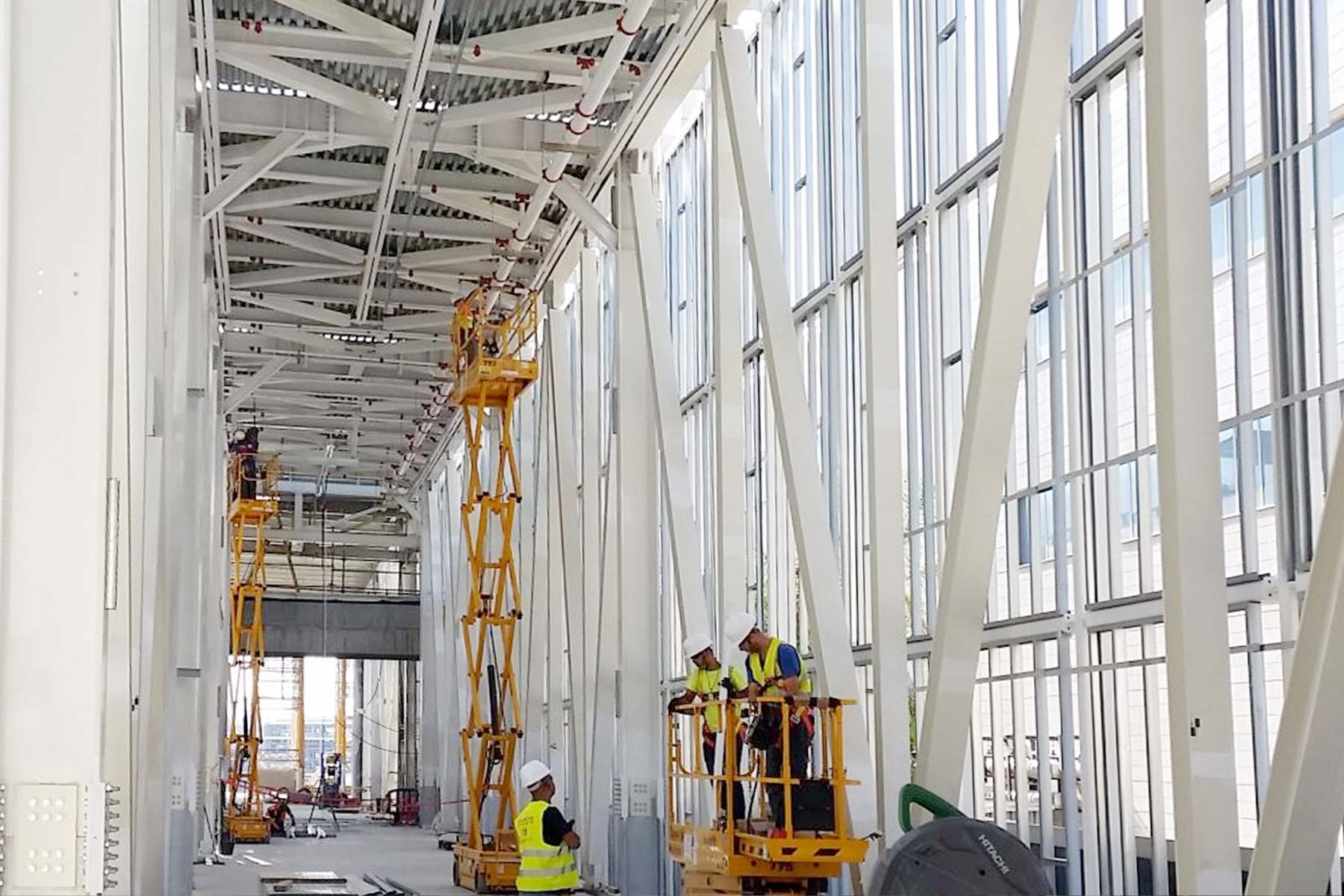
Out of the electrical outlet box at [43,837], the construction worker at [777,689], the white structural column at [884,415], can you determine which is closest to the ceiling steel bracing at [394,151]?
the white structural column at [884,415]

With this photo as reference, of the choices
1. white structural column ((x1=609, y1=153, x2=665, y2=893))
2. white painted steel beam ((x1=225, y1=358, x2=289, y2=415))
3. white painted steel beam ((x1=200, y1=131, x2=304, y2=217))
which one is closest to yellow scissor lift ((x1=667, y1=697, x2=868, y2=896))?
white structural column ((x1=609, y1=153, x2=665, y2=893))

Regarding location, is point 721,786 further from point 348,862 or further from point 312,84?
point 348,862

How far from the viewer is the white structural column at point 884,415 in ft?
50.9

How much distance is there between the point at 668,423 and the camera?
24078 mm

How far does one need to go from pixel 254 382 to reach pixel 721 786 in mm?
24592

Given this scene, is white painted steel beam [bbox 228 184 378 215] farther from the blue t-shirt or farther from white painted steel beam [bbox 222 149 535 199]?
the blue t-shirt

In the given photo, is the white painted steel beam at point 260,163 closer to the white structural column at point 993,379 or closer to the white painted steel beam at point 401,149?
the white painted steel beam at point 401,149

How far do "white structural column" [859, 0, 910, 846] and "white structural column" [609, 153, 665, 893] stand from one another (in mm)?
10124

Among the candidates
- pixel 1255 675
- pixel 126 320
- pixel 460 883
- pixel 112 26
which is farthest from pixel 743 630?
pixel 460 883

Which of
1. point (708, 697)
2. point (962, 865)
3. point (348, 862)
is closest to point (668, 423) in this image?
point (708, 697)

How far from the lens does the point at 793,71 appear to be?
76.0 ft

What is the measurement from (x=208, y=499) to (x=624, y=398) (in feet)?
29.7

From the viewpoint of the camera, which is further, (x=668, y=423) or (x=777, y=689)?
(x=668, y=423)

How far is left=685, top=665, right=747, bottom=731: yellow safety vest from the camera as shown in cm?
1595
